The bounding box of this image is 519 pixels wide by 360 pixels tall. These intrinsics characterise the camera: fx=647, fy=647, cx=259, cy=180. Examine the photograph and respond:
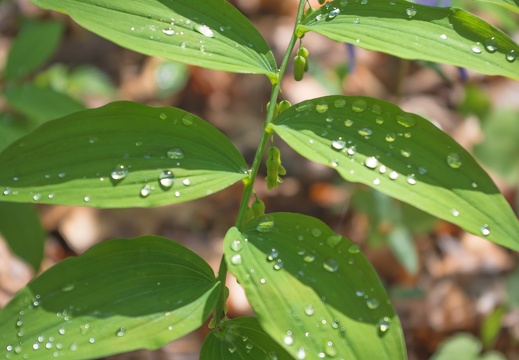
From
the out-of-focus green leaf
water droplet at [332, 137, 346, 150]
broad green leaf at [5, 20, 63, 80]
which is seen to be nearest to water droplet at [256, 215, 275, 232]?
water droplet at [332, 137, 346, 150]

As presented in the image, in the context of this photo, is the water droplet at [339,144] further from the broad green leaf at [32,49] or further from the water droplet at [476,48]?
the broad green leaf at [32,49]

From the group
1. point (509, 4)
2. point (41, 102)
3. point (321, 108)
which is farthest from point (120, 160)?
point (41, 102)

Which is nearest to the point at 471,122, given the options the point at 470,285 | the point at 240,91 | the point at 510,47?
the point at 470,285

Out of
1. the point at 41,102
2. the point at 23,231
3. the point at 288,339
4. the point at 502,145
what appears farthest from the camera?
the point at 502,145

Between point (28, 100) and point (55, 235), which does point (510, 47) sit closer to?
point (28, 100)

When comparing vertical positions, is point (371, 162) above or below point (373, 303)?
above

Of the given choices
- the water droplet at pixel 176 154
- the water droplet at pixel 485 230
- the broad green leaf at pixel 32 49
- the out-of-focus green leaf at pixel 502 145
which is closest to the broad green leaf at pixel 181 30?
the water droplet at pixel 176 154

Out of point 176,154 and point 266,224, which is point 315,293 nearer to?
point 266,224
